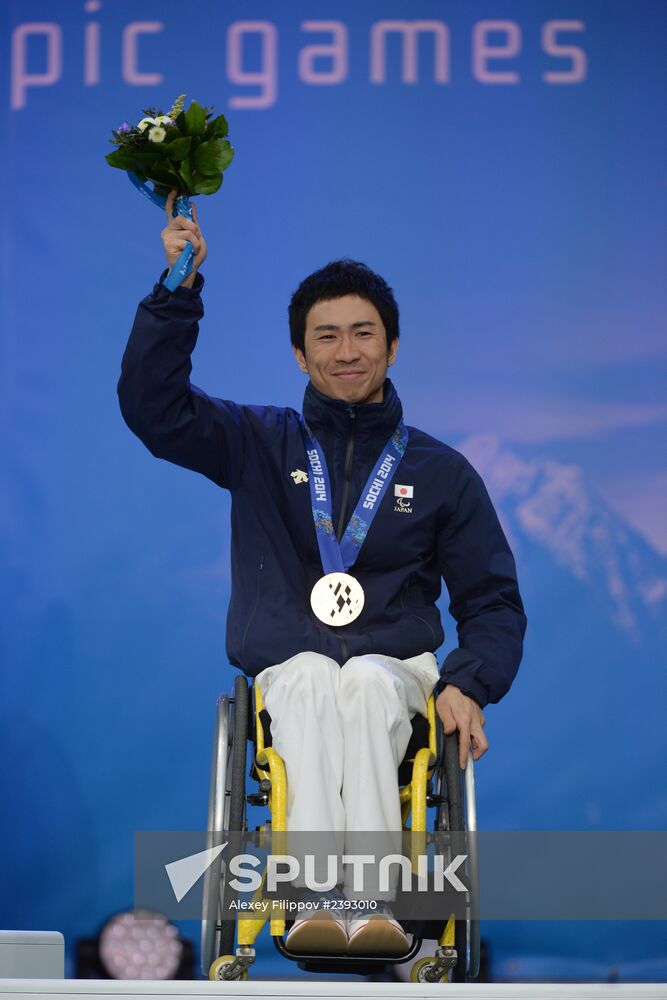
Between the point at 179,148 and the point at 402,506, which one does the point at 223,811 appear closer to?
the point at 402,506

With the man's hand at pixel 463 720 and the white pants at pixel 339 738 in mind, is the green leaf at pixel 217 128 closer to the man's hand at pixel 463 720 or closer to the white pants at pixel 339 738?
the white pants at pixel 339 738

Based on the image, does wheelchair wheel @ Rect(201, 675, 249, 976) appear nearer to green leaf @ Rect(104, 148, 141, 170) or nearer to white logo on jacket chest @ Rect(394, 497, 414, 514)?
white logo on jacket chest @ Rect(394, 497, 414, 514)

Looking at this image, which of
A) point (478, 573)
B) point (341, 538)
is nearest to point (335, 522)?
point (341, 538)

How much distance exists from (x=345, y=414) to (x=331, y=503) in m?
0.19

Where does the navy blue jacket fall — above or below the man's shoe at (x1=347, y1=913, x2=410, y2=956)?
above

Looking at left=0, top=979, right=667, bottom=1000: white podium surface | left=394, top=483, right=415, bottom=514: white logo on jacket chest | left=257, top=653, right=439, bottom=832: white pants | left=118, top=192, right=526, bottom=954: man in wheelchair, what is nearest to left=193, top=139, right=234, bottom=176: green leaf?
left=118, top=192, right=526, bottom=954: man in wheelchair

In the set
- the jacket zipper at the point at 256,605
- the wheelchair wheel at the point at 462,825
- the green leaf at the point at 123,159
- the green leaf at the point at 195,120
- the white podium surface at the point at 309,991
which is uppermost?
the green leaf at the point at 195,120

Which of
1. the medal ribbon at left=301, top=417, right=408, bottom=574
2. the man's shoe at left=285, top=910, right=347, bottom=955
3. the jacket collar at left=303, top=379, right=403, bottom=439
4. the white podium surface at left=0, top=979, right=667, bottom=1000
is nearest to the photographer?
the white podium surface at left=0, top=979, right=667, bottom=1000

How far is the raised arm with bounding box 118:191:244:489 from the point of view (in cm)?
258

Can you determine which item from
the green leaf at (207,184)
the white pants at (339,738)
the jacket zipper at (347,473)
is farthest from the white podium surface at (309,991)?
the green leaf at (207,184)

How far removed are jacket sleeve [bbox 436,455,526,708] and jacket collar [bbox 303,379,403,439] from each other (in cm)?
19

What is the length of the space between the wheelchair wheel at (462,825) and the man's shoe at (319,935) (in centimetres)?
28

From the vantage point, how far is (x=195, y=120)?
263 cm

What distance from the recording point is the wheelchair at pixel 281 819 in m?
2.26
